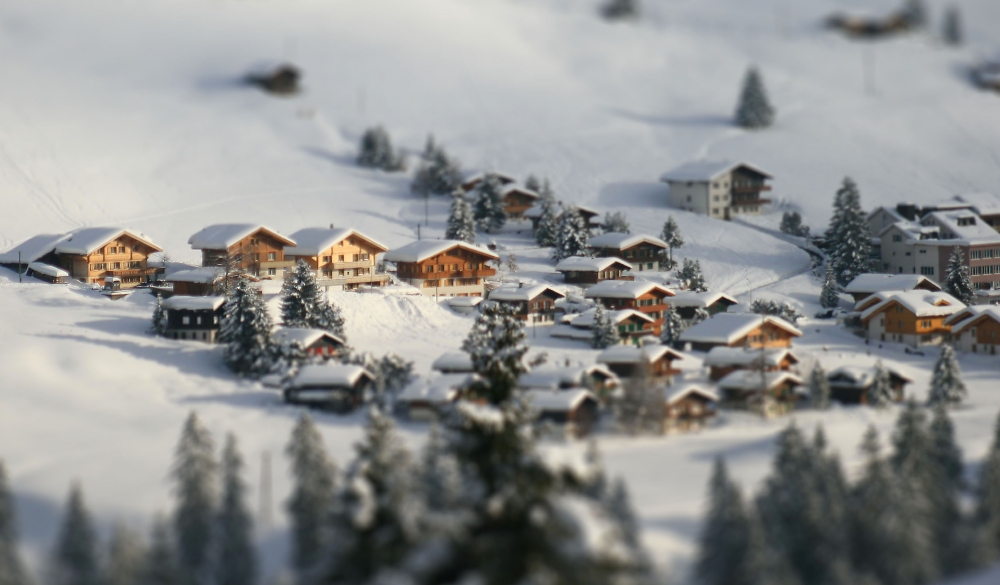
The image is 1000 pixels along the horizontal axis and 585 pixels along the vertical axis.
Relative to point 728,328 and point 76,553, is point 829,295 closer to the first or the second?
point 728,328

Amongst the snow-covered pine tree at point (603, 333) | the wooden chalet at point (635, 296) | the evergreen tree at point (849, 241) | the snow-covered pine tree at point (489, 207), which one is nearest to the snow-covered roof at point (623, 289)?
the wooden chalet at point (635, 296)

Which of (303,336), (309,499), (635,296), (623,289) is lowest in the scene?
(309,499)

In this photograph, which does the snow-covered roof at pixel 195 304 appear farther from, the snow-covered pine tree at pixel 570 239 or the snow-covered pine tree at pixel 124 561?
the snow-covered pine tree at pixel 124 561

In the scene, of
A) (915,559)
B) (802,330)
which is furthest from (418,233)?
(915,559)

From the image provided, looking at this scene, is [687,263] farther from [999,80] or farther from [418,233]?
[999,80]

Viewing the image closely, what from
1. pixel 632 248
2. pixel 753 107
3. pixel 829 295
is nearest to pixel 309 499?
pixel 829 295

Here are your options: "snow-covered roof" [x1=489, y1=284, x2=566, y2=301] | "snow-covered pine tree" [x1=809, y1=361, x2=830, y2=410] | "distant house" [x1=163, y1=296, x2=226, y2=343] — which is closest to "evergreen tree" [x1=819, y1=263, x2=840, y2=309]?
"snow-covered roof" [x1=489, y1=284, x2=566, y2=301]
